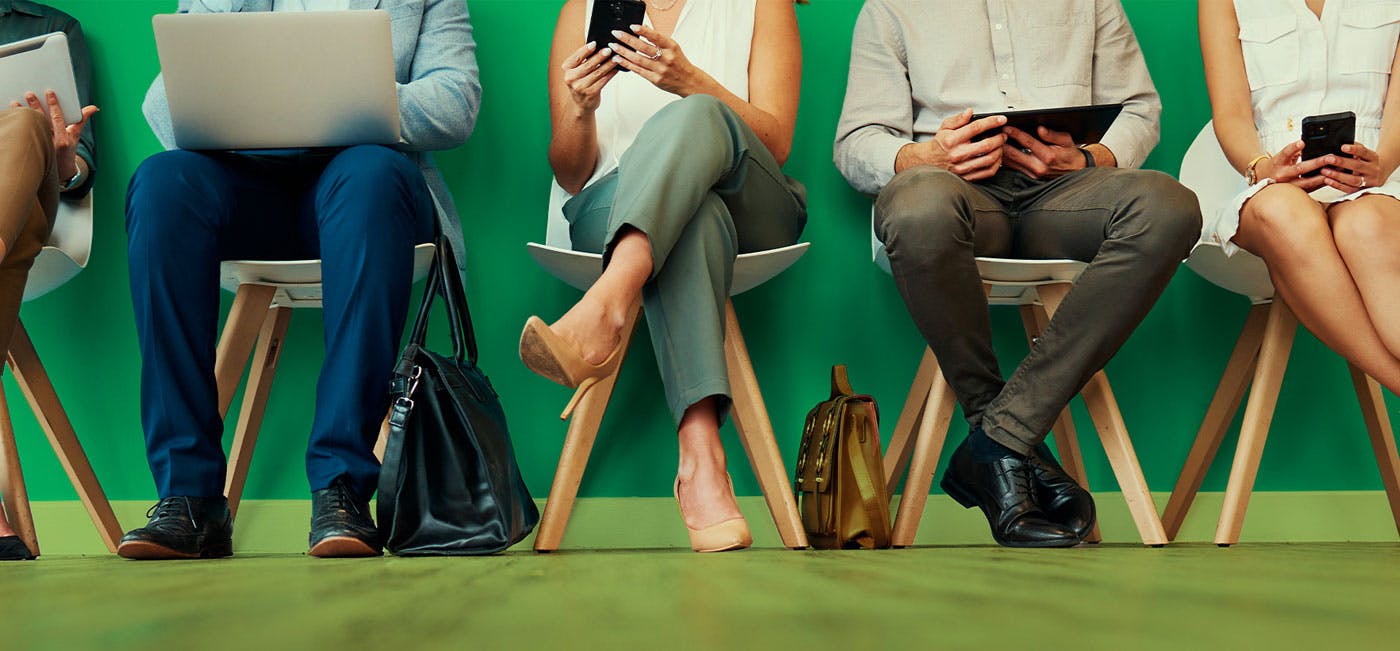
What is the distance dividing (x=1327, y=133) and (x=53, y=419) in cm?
168

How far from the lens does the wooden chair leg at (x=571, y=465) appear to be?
124 cm

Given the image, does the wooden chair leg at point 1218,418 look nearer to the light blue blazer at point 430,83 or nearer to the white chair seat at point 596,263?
the white chair seat at point 596,263

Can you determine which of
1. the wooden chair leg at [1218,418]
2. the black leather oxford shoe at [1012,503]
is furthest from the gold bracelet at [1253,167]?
the black leather oxford shoe at [1012,503]

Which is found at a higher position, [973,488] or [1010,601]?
[1010,601]

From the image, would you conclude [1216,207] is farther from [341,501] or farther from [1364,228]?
[341,501]

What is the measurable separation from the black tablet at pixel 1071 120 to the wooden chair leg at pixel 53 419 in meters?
1.27

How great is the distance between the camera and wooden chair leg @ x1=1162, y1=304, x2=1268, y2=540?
150cm

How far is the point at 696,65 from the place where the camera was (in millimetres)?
1499

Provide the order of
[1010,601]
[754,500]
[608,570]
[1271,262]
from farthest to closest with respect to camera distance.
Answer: [754,500], [1271,262], [608,570], [1010,601]

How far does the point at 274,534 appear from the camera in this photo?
62.7 inches

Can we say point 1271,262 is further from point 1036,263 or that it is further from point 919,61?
point 919,61

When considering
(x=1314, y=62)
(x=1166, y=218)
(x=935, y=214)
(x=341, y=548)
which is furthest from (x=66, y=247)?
(x=1314, y=62)

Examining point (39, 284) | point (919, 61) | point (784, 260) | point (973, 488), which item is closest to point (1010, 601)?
point (973, 488)

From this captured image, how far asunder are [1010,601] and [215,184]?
1097 millimetres
